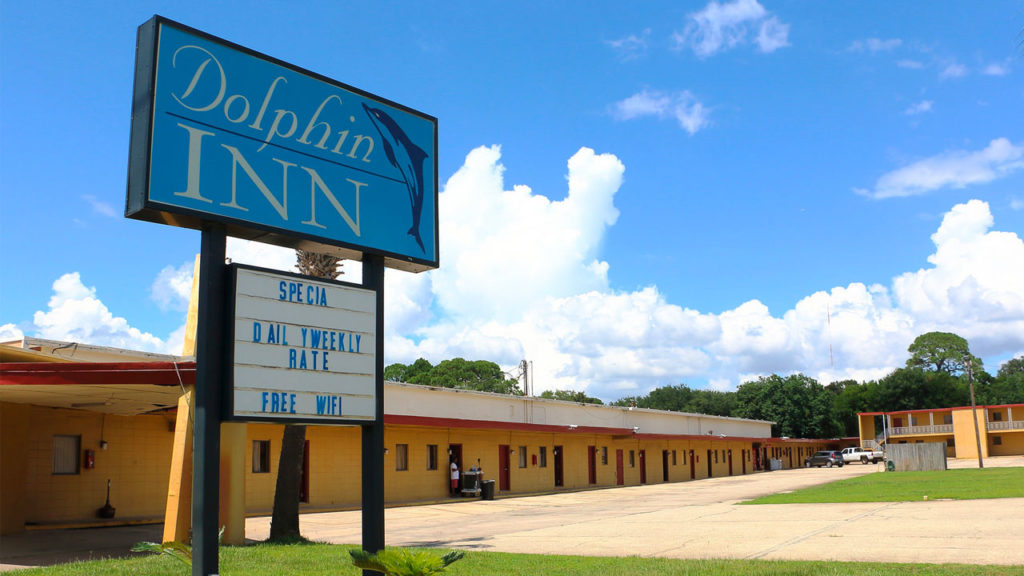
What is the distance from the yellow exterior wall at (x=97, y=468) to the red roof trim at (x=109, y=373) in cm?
605

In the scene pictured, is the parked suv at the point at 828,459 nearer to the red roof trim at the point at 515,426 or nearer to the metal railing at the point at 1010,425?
the metal railing at the point at 1010,425

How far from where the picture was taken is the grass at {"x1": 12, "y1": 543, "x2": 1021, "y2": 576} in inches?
409

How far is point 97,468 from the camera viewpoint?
2211cm

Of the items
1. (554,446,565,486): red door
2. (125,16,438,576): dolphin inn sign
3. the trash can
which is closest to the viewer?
(125,16,438,576): dolphin inn sign

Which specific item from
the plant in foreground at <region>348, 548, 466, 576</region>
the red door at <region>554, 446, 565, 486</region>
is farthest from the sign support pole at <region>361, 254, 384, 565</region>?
the red door at <region>554, 446, 565, 486</region>

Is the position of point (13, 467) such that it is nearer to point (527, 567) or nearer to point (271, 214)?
point (527, 567)

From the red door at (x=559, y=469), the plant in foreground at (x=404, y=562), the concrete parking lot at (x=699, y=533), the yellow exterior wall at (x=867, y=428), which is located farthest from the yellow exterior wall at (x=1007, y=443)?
the plant in foreground at (x=404, y=562)

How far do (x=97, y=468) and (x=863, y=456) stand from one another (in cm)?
7601

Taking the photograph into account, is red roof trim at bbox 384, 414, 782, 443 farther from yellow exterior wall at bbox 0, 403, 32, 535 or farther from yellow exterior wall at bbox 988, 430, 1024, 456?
yellow exterior wall at bbox 988, 430, 1024, 456

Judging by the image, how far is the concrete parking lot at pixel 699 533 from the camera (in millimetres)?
12844

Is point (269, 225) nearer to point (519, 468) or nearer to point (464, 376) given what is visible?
point (519, 468)

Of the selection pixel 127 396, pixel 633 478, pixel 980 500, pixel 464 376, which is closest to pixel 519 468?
pixel 633 478

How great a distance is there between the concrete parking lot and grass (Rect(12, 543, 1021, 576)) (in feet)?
3.29

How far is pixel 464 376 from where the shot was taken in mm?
104375
